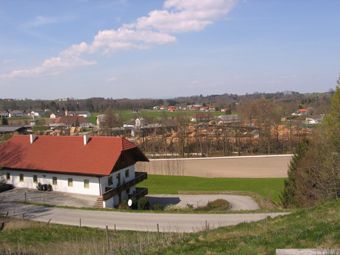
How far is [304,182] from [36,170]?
22.1m

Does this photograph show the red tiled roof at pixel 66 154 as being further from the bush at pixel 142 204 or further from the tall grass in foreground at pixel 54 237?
the tall grass in foreground at pixel 54 237

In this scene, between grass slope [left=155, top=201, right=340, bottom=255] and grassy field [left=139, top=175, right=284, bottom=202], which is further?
grassy field [left=139, top=175, right=284, bottom=202]

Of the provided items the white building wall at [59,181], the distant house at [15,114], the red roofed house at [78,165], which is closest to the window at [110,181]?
the red roofed house at [78,165]

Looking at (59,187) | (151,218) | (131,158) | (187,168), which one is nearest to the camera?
(151,218)

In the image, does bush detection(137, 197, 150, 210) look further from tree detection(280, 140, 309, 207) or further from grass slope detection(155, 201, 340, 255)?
grass slope detection(155, 201, 340, 255)

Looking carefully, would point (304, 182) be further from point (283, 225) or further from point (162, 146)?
point (162, 146)

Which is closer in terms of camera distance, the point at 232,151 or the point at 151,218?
the point at 151,218

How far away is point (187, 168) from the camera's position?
6031cm

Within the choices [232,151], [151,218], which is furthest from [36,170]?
[232,151]

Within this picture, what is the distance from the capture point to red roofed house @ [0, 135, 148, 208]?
106 ft

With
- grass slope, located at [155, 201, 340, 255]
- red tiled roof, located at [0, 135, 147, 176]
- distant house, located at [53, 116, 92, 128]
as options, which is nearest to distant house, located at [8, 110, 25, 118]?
distant house, located at [53, 116, 92, 128]

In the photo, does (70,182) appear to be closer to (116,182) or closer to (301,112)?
(116,182)

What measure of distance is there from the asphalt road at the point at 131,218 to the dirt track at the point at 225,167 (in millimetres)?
30320

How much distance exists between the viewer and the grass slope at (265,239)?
358 inches
